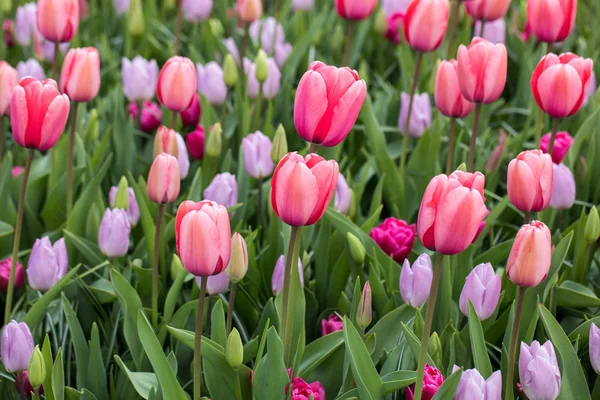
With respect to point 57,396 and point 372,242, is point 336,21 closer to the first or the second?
point 372,242

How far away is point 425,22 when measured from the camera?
74.4 inches

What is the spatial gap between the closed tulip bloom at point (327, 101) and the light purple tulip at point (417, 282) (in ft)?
1.03

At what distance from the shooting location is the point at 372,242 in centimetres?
175

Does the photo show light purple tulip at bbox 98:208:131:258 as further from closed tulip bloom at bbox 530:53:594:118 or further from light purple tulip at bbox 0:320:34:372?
closed tulip bloom at bbox 530:53:594:118

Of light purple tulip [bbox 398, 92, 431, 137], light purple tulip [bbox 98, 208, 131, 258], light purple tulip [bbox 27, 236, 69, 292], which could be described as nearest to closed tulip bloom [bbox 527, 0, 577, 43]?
light purple tulip [bbox 398, 92, 431, 137]

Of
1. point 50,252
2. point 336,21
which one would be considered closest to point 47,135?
point 50,252

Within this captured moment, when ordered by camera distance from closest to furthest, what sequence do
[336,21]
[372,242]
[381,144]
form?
[372,242]
[381,144]
[336,21]

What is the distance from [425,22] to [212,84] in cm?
69

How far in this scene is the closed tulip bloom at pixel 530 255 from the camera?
46.2 inches

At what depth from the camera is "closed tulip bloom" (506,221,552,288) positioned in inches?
46.2

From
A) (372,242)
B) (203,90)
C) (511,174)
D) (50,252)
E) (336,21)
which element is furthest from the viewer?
(336,21)

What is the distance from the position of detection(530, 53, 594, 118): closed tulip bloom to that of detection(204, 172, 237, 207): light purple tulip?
627 mm

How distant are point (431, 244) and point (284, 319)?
315 mm

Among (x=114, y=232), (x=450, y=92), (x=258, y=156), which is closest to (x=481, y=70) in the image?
(x=450, y=92)
